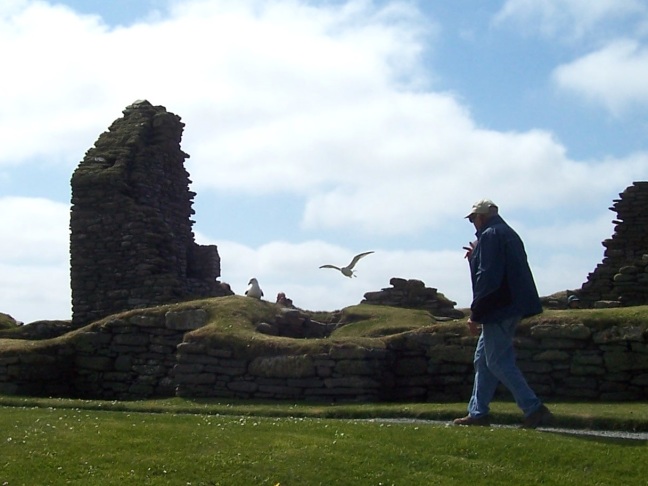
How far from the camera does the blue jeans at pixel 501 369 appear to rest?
42.5 feet

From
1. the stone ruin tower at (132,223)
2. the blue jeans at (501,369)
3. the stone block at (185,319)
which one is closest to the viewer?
the blue jeans at (501,369)

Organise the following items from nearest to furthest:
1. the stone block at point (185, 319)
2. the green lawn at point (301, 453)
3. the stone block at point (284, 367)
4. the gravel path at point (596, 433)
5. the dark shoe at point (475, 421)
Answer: the green lawn at point (301, 453) < the gravel path at point (596, 433) < the dark shoe at point (475, 421) < the stone block at point (284, 367) < the stone block at point (185, 319)

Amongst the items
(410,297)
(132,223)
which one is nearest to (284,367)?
(410,297)

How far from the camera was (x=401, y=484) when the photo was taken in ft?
35.1

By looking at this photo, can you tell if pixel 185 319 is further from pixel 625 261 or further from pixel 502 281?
pixel 625 261

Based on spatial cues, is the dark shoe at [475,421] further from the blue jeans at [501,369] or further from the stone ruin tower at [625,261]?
the stone ruin tower at [625,261]

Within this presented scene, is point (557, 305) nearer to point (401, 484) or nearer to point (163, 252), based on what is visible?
point (163, 252)

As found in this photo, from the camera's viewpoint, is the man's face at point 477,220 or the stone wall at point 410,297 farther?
the stone wall at point 410,297

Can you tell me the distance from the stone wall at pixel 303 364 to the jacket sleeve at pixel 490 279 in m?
5.35

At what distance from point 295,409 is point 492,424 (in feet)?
12.2

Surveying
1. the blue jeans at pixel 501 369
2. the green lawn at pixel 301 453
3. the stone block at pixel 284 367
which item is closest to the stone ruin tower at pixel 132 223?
the stone block at pixel 284 367

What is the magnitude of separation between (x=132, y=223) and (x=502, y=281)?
19.0m

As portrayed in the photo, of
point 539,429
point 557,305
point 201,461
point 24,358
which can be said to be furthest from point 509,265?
point 557,305

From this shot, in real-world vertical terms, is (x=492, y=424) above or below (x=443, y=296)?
below
